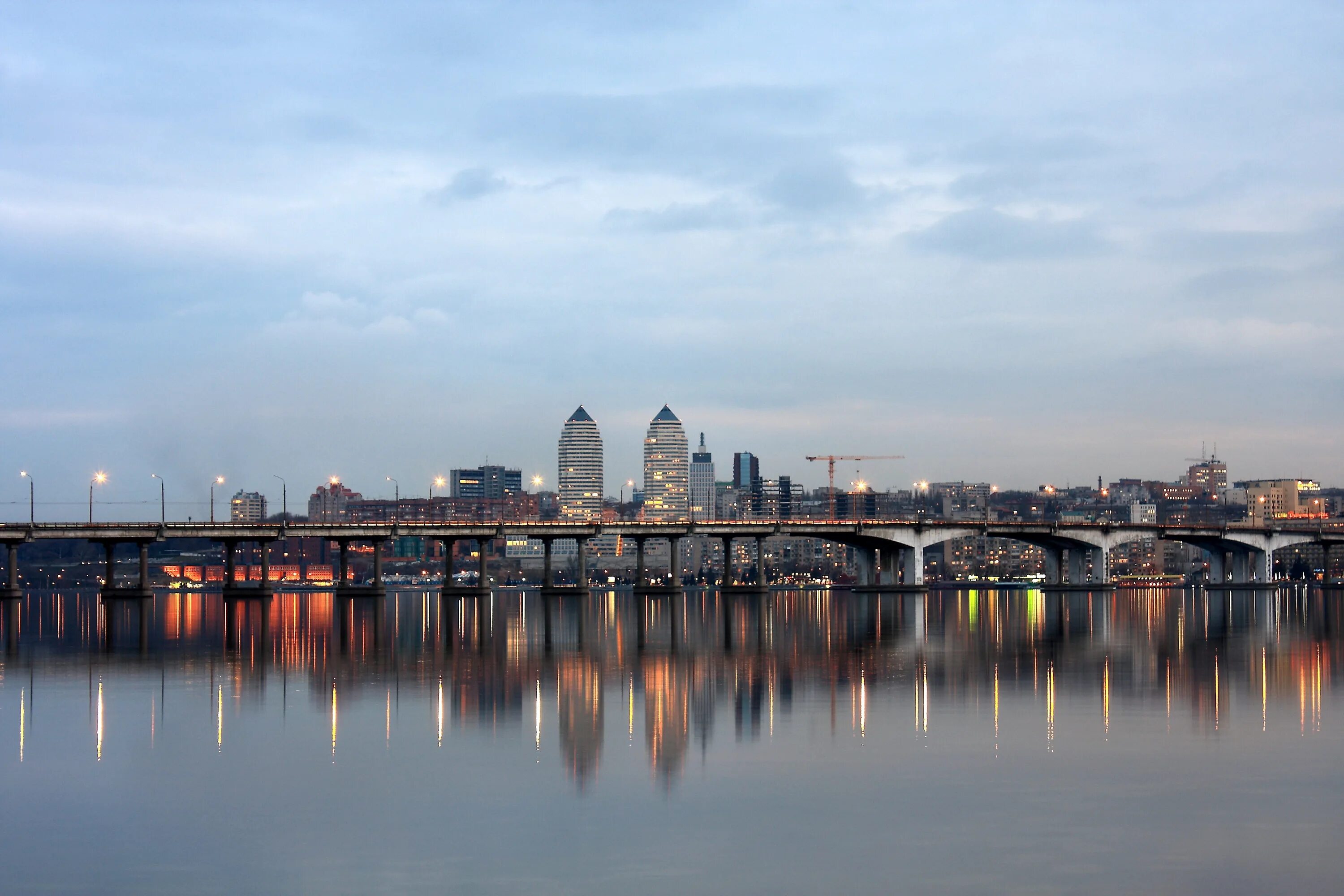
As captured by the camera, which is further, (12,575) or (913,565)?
(913,565)

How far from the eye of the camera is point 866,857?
24047 millimetres

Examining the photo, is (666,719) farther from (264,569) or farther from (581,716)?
(264,569)

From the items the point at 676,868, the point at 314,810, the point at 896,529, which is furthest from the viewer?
the point at 896,529

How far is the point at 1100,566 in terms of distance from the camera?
196500 millimetres

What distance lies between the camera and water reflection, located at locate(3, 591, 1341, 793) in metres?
40.8

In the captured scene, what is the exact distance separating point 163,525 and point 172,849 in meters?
126

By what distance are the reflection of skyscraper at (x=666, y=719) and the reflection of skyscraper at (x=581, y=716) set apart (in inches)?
55.5

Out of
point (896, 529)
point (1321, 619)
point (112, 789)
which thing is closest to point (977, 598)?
point (896, 529)

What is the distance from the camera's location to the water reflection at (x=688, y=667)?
4084cm

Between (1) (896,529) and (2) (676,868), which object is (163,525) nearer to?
(1) (896,529)

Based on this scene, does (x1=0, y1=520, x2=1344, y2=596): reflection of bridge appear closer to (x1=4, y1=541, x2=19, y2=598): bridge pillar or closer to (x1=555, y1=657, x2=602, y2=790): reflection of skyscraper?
(x1=4, y1=541, x2=19, y2=598): bridge pillar

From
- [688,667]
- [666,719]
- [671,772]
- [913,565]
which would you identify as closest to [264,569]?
[913,565]

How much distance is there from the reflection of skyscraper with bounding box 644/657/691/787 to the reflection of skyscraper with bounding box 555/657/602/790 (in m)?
1.41

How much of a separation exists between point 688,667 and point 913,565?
408 feet
